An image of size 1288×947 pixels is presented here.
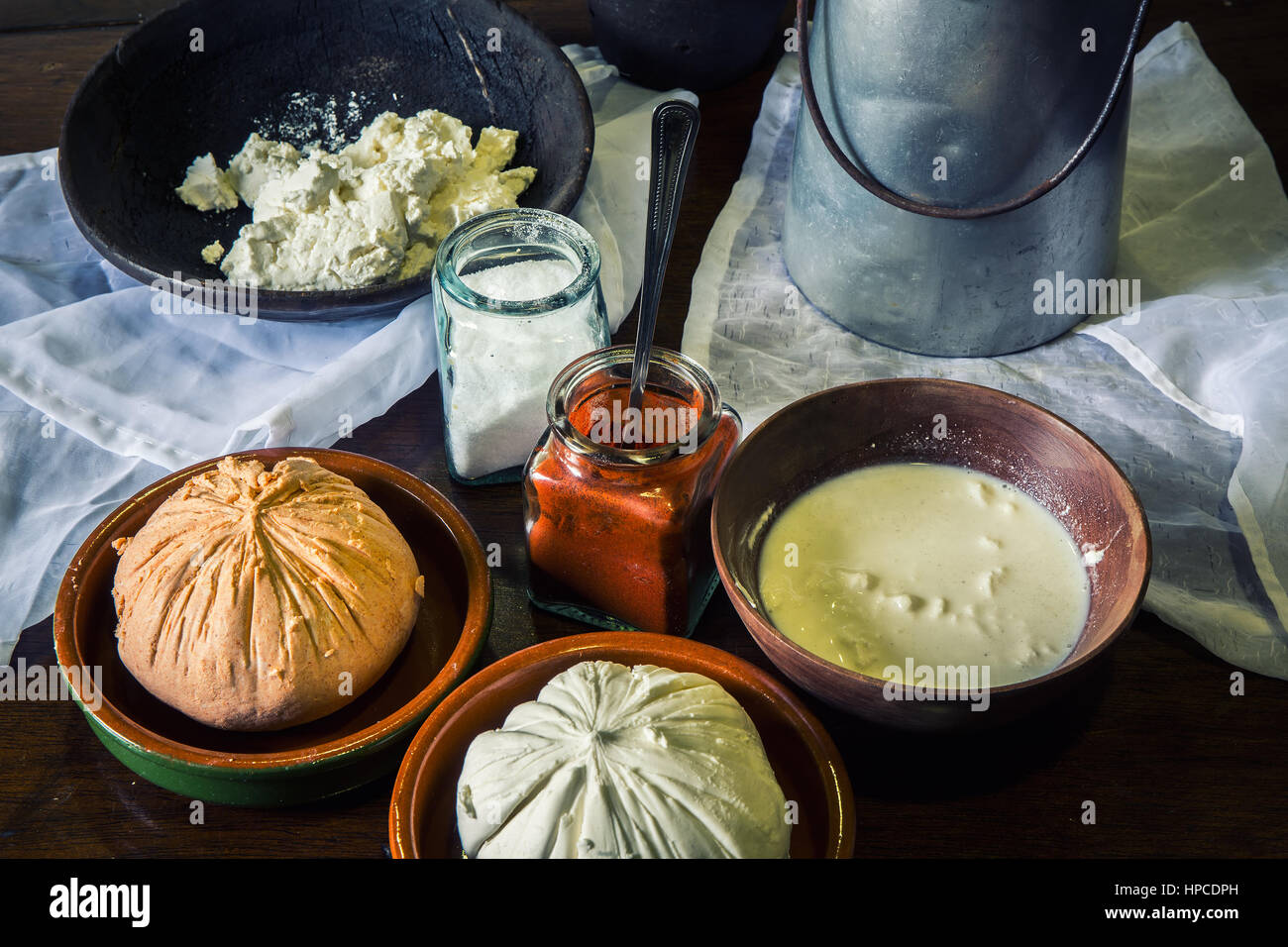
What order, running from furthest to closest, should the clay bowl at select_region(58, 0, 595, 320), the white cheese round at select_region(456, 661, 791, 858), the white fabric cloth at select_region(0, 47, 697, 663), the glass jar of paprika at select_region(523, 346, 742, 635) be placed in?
1. the clay bowl at select_region(58, 0, 595, 320)
2. the white fabric cloth at select_region(0, 47, 697, 663)
3. the glass jar of paprika at select_region(523, 346, 742, 635)
4. the white cheese round at select_region(456, 661, 791, 858)

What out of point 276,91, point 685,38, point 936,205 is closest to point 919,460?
point 936,205

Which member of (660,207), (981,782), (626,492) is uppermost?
(660,207)

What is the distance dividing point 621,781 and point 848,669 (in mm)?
135

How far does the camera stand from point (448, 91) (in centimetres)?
98

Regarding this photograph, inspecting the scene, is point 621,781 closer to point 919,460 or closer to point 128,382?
point 919,460

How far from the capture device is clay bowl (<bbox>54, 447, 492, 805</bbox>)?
0.54m

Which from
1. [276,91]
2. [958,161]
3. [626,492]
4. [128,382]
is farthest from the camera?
[276,91]

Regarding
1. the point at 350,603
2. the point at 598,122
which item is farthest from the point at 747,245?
the point at 350,603

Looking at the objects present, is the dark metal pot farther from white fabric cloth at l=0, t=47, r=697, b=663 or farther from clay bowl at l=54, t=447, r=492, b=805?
clay bowl at l=54, t=447, r=492, b=805

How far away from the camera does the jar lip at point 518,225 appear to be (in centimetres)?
65

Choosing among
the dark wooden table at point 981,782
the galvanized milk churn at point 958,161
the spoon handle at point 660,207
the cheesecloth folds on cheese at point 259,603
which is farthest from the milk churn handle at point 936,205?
the cheesecloth folds on cheese at point 259,603

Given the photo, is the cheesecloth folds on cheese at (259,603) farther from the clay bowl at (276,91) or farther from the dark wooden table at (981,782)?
the clay bowl at (276,91)

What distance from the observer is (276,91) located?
38.3 inches

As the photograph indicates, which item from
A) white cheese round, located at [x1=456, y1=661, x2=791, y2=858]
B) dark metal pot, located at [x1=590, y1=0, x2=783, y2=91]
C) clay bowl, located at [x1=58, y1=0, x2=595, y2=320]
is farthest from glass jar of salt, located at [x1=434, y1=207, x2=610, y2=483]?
dark metal pot, located at [x1=590, y1=0, x2=783, y2=91]
